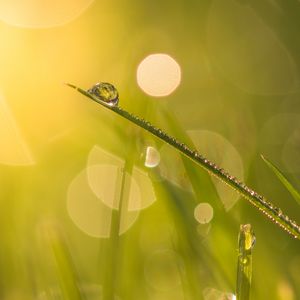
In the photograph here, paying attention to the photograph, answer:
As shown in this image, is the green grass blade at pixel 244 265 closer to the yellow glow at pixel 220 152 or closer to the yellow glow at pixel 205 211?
the yellow glow at pixel 205 211

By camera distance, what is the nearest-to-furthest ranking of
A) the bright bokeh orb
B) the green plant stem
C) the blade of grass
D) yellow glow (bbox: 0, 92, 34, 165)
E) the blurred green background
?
the green plant stem
the blade of grass
the blurred green background
yellow glow (bbox: 0, 92, 34, 165)
the bright bokeh orb

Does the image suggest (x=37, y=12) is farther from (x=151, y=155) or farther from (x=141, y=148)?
(x=151, y=155)

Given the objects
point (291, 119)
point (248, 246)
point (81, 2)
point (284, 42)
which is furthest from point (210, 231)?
point (81, 2)

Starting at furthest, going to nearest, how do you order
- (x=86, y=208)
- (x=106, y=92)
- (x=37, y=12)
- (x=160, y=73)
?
(x=37, y=12) < (x=160, y=73) < (x=86, y=208) < (x=106, y=92)

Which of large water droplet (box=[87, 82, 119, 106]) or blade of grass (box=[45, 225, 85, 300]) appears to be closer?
blade of grass (box=[45, 225, 85, 300])

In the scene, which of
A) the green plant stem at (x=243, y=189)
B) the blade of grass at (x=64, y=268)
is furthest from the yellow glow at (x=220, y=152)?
the green plant stem at (x=243, y=189)

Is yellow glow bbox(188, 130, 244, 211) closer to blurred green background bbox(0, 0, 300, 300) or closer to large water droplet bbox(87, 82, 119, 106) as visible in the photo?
blurred green background bbox(0, 0, 300, 300)

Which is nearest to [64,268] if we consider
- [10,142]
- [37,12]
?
[10,142]

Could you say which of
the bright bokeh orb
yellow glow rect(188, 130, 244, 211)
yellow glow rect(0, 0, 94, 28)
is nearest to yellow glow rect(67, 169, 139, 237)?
yellow glow rect(188, 130, 244, 211)
